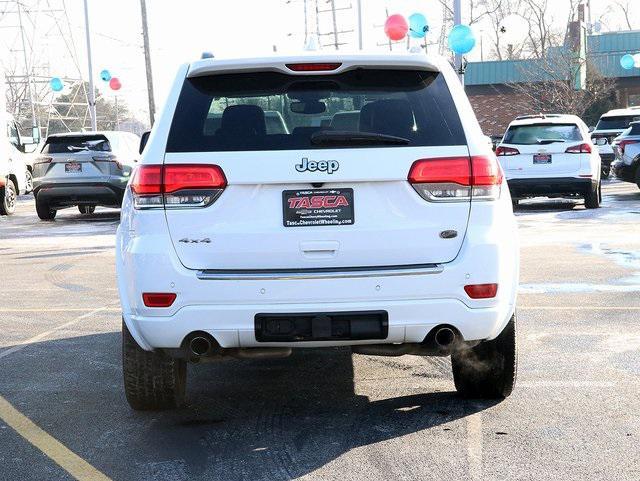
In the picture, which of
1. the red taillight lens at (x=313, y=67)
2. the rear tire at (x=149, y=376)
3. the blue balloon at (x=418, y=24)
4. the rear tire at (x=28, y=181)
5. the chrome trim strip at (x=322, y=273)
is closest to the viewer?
the chrome trim strip at (x=322, y=273)

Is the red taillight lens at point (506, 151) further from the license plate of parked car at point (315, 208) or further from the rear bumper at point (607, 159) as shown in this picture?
the license plate of parked car at point (315, 208)

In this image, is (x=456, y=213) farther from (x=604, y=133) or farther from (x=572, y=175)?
(x=604, y=133)

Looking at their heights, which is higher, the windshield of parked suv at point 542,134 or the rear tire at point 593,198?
the windshield of parked suv at point 542,134

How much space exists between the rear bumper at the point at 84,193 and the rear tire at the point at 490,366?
Answer: 1495 cm

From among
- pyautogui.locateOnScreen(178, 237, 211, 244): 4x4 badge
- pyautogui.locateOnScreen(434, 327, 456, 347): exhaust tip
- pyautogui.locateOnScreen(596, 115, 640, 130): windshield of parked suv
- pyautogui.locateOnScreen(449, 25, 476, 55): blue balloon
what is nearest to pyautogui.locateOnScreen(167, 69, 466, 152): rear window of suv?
pyautogui.locateOnScreen(178, 237, 211, 244): 4x4 badge

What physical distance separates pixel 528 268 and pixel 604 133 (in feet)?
60.4

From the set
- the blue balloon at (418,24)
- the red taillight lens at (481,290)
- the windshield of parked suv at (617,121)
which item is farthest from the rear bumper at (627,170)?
→ the red taillight lens at (481,290)

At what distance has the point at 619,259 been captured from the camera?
1176 centimetres

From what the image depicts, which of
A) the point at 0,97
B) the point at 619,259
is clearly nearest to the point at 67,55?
the point at 0,97

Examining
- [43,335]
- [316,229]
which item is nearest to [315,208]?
[316,229]

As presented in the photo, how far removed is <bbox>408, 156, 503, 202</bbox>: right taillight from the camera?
4.88 meters

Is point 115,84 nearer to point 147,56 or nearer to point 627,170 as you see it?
point 147,56

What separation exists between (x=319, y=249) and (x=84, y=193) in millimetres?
15771

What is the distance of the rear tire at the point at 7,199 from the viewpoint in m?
23.0
